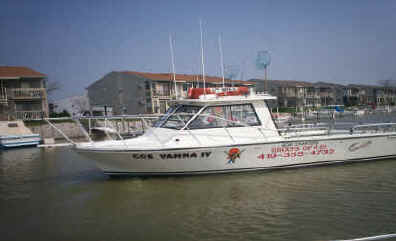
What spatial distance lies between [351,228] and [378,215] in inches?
33.6

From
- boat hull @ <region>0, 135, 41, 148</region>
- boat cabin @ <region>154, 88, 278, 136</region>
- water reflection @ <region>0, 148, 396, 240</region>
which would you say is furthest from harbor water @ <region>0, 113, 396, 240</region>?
boat hull @ <region>0, 135, 41, 148</region>

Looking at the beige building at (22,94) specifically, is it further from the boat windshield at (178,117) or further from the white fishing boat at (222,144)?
the white fishing boat at (222,144)

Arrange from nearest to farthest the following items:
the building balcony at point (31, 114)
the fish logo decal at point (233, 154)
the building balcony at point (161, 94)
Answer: the fish logo decal at point (233, 154)
the building balcony at point (31, 114)
the building balcony at point (161, 94)

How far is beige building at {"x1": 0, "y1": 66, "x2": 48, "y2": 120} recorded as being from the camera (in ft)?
94.9

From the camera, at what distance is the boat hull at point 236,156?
8.21 m

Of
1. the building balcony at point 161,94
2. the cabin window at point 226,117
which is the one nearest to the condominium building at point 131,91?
the building balcony at point 161,94

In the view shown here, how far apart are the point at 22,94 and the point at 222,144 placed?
27.7m

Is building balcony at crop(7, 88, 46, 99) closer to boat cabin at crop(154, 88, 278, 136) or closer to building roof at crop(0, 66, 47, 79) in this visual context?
building roof at crop(0, 66, 47, 79)

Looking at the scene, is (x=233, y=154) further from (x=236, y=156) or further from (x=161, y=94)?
(x=161, y=94)

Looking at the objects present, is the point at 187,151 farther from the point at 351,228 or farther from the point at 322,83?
the point at 322,83

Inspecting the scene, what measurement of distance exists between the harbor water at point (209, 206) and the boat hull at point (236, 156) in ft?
0.83

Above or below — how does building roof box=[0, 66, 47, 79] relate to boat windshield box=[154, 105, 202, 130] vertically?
above

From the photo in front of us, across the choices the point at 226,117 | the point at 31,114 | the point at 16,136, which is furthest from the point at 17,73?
the point at 226,117

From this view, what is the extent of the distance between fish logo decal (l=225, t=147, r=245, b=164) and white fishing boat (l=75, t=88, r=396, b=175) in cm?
3
